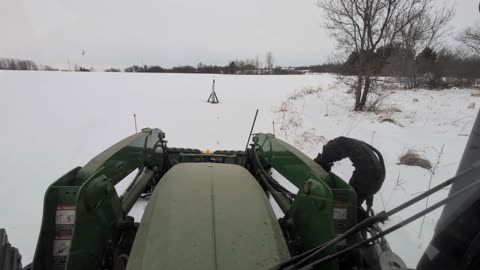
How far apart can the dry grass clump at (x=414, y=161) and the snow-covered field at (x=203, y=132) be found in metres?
0.17

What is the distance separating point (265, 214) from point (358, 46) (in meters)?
14.2

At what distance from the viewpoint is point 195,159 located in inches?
179

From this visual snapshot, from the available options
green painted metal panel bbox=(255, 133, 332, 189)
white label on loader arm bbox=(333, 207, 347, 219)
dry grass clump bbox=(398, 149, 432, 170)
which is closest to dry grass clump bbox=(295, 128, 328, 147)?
dry grass clump bbox=(398, 149, 432, 170)

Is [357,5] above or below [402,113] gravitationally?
above

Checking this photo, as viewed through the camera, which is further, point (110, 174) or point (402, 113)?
point (402, 113)

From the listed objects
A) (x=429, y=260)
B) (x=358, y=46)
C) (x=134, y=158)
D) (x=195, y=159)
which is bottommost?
(x=195, y=159)

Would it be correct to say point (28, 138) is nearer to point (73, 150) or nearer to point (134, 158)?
point (73, 150)

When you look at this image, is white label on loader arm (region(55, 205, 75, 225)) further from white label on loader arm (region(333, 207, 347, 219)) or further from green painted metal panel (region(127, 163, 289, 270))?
white label on loader arm (region(333, 207, 347, 219))

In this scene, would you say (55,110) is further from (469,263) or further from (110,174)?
(469,263)

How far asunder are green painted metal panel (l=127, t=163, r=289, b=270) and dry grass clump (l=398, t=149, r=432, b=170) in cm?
548

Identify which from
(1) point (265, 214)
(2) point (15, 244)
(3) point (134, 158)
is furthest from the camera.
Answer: (2) point (15, 244)

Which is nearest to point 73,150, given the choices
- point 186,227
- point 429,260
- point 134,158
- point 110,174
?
point 134,158

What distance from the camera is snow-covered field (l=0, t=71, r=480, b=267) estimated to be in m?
4.79

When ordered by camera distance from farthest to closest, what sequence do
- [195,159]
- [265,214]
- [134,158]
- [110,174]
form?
[195,159] → [134,158] → [110,174] → [265,214]
